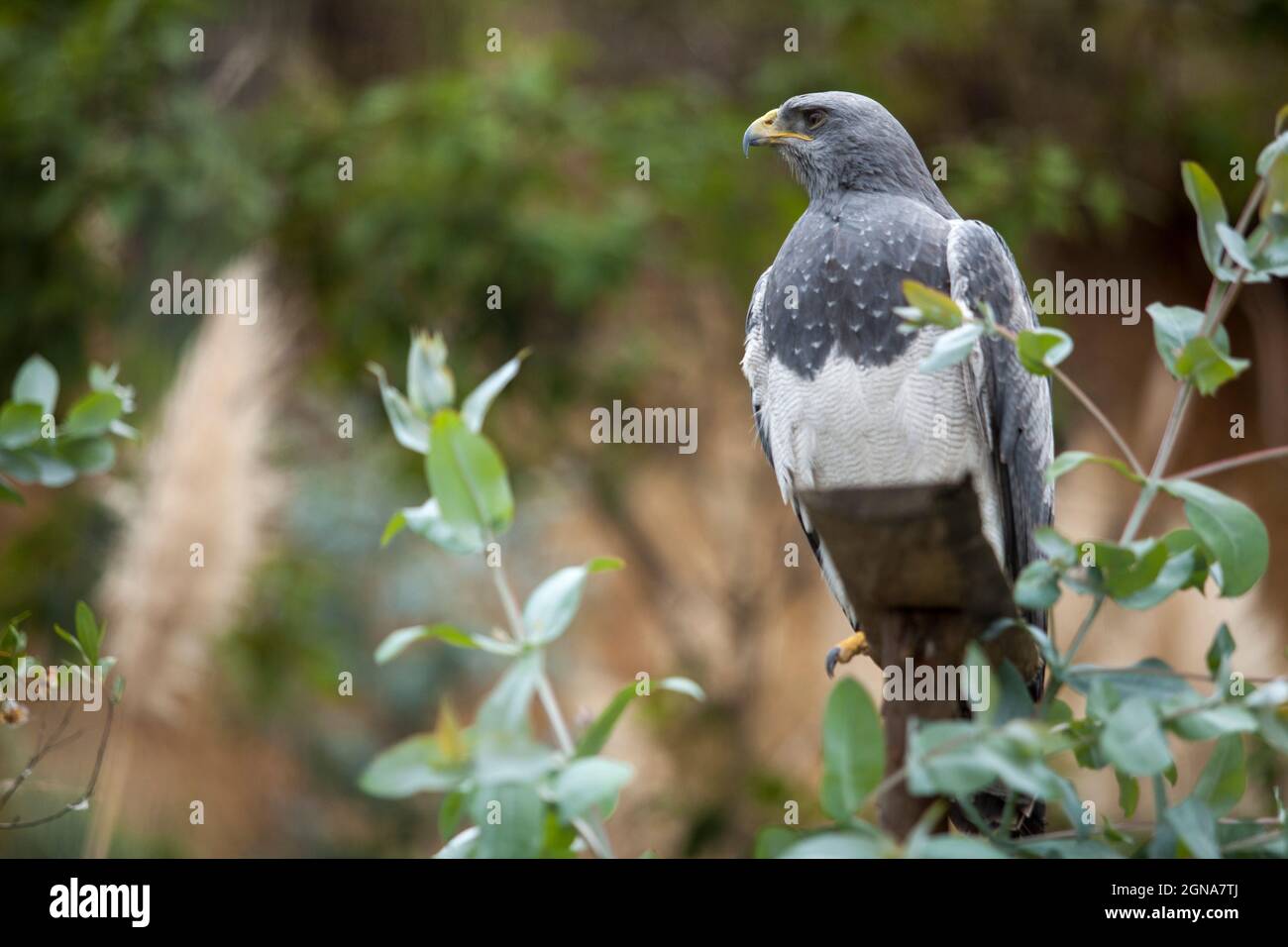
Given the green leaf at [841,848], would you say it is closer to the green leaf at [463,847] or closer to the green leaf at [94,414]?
the green leaf at [463,847]

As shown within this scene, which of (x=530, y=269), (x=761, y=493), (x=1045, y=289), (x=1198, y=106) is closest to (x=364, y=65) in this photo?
(x=530, y=269)

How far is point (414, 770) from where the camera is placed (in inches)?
54.6

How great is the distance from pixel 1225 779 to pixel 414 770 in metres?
1.02

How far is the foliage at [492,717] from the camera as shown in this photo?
139cm

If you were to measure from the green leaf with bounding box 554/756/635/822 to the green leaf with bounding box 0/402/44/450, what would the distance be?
4.35 ft

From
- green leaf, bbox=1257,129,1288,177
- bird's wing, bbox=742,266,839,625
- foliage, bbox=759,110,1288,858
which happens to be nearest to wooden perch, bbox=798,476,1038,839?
foliage, bbox=759,110,1288,858

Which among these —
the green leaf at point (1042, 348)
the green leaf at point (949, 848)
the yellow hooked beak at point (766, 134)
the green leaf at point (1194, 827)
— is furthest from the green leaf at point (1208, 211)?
the yellow hooked beak at point (766, 134)

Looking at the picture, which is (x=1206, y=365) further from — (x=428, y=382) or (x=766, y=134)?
(x=766, y=134)

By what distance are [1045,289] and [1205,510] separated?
12.7ft

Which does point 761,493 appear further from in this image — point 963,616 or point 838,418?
point 963,616

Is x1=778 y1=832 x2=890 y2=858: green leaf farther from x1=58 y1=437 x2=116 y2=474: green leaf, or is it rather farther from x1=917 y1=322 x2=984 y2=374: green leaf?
x1=58 y1=437 x2=116 y2=474: green leaf

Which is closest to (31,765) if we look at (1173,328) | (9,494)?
(9,494)

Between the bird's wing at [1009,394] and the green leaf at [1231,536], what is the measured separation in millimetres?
1108

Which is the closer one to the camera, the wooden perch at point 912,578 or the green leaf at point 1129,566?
the green leaf at point 1129,566
